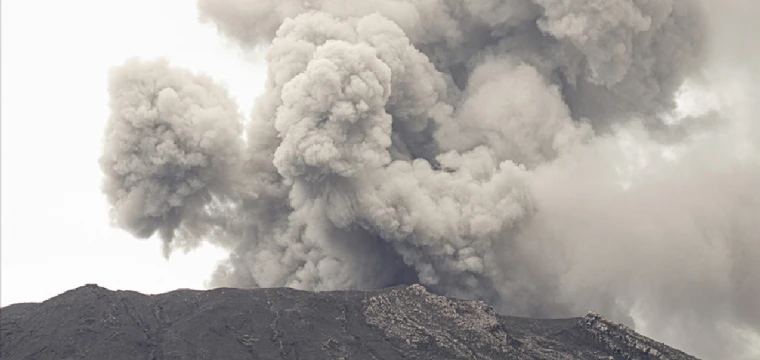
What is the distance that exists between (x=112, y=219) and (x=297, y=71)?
15781mm

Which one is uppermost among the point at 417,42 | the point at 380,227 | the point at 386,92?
the point at 417,42

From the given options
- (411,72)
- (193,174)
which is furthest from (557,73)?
(193,174)

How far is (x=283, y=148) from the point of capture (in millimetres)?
86625

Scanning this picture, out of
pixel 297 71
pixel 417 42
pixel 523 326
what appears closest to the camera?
pixel 523 326

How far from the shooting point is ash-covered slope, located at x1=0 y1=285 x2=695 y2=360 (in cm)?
7625

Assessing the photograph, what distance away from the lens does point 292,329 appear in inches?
3108

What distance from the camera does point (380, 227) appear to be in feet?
290

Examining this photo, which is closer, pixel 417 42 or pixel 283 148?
pixel 283 148

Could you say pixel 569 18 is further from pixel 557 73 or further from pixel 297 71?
pixel 297 71

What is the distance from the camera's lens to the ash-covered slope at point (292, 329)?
76.2m

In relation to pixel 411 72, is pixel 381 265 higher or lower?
lower

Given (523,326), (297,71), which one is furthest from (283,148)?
(523,326)

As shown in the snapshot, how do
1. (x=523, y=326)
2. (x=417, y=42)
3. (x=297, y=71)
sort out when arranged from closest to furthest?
(x=523, y=326) → (x=297, y=71) → (x=417, y=42)

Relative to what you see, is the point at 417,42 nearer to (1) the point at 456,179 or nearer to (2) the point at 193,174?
(1) the point at 456,179
